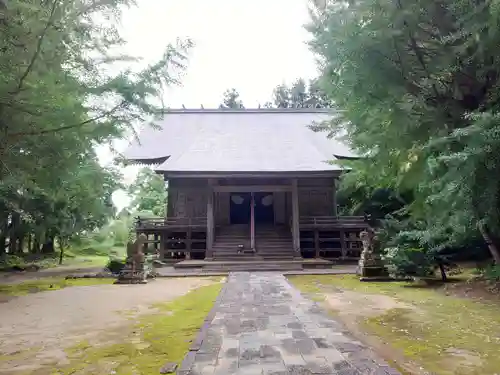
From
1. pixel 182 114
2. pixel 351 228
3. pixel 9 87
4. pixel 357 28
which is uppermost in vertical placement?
pixel 182 114

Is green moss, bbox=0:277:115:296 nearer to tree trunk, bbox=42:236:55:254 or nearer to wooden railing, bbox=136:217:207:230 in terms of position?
wooden railing, bbox=136:217:207:230

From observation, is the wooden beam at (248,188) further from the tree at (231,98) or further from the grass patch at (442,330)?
the tree at (231,98)

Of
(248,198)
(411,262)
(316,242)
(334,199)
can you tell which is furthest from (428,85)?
(248,198)

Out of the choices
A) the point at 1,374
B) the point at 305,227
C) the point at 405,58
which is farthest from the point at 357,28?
the point at 305,227

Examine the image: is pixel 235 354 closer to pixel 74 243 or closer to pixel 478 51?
pixel 478 51

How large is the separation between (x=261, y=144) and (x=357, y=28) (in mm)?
12246

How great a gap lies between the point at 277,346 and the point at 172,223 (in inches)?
464

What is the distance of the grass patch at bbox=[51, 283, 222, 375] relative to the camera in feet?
10.8

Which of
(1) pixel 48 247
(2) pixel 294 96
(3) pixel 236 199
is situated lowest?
(1) pixel 48 247

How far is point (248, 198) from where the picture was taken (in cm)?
1688

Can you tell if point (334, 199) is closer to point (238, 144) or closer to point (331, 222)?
point (331, 222)

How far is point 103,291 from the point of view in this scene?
27.5ft

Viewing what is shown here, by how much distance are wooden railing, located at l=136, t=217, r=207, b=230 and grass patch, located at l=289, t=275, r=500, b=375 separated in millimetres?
7724

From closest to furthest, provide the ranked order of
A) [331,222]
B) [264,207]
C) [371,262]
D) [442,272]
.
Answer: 1. [442,272]
2. [371,262]
3. [331,222]
4. [264,207]
